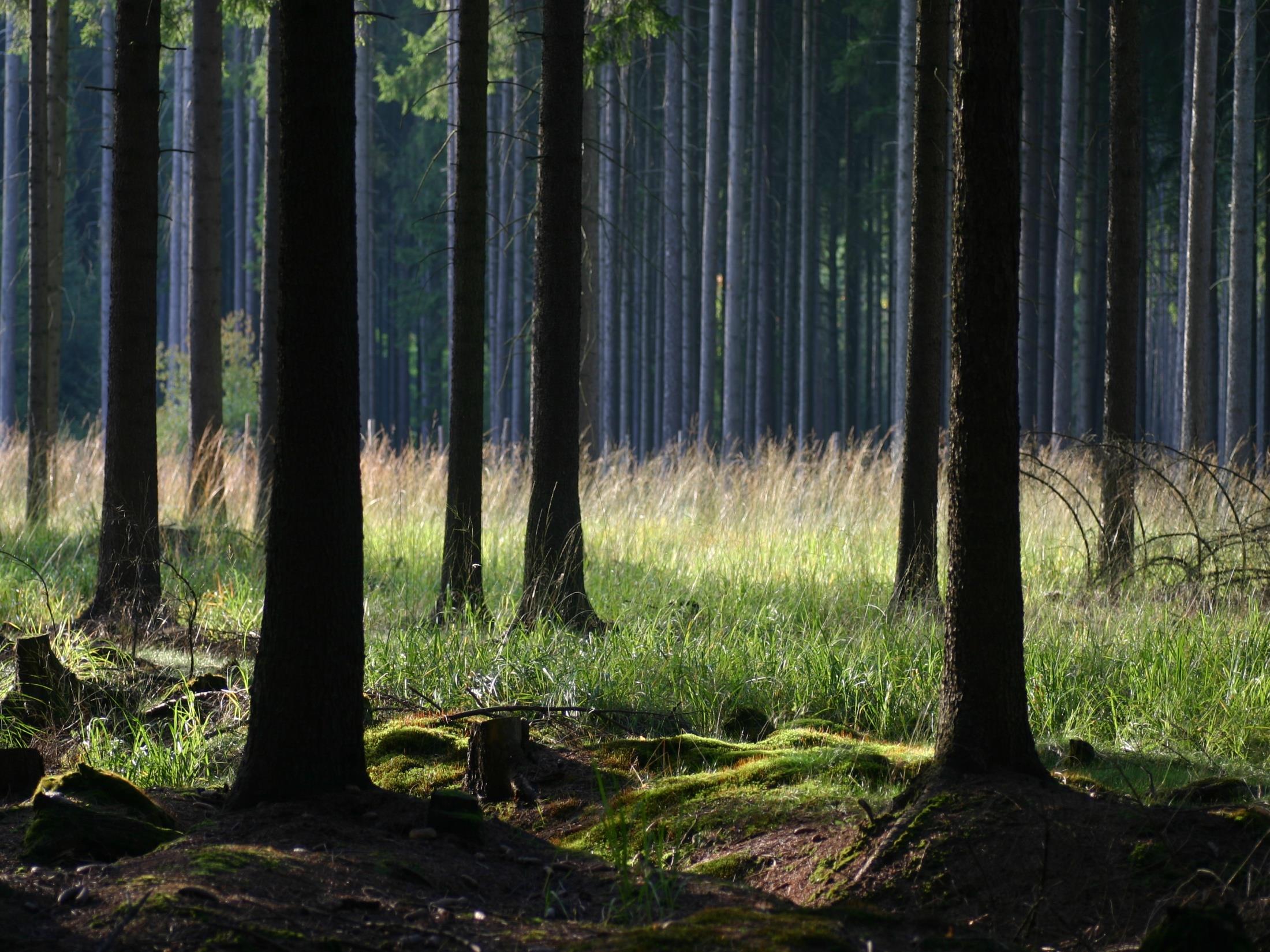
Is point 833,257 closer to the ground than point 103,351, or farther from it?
farther from it

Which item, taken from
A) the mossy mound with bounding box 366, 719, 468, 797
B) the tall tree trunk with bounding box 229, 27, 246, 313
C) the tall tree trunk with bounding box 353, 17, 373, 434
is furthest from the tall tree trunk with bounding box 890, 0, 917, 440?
the tall tree trunk with bounding box 229, 27, 246, 313

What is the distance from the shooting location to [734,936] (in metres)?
2.37

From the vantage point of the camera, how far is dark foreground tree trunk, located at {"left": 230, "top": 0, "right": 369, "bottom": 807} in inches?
130

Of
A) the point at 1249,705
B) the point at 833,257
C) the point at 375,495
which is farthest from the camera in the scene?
the point at 833,257

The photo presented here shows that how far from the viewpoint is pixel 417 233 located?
3650 cm

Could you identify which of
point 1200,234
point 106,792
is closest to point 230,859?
point 106,792

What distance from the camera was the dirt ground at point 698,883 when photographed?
236 cm

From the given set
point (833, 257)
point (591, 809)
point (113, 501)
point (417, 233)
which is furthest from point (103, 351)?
point (591, 809)

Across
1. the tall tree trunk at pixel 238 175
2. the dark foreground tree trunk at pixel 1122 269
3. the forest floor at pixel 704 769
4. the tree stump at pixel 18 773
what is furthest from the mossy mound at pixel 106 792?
the tall tree trunk at pixel 238 175

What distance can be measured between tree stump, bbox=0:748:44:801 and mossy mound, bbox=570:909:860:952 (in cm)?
229

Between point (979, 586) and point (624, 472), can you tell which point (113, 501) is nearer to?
point (979, 586)

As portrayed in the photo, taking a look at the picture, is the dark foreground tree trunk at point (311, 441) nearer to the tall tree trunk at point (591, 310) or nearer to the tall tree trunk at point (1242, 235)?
the tall tree trunk at point (591, 310)

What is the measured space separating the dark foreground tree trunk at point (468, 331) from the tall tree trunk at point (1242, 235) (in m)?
8.78

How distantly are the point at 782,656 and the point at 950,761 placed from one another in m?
2.07
